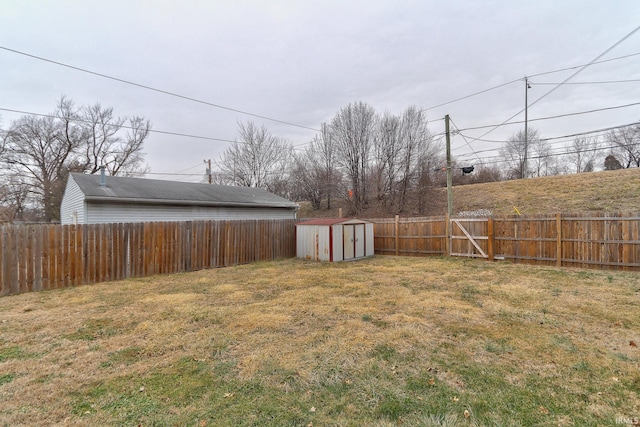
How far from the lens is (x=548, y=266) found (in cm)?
896

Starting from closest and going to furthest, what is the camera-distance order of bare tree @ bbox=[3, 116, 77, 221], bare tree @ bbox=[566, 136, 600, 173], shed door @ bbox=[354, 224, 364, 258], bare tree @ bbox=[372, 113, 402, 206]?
1. shed door @ bbox=[354, 224, 364, 258]
2. bare tree @ bbox=[372, 113, 402, 206]
3. bare tree @ bbox=[3, 116, 77, 221]
4. bare tree @ bbox=[566, 136, 600, 173]

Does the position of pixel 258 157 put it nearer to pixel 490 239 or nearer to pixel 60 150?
pixel 60 150

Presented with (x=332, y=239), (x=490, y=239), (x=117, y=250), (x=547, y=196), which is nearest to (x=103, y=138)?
(x=117, y=250)

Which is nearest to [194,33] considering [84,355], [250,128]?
[84,355]

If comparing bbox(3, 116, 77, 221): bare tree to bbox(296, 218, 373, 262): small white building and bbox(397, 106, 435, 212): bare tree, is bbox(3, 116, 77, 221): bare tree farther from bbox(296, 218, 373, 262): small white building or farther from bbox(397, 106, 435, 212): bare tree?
bbox(397, 106, 435, 212): bare tree

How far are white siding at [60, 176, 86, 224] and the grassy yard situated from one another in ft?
17.9

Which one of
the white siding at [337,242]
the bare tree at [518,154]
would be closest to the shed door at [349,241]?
the white siding at [337,242]

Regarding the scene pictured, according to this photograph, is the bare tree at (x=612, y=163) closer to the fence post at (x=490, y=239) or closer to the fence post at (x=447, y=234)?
the fence post at (x=490, y=239)

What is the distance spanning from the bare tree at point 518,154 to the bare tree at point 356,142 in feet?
41.7

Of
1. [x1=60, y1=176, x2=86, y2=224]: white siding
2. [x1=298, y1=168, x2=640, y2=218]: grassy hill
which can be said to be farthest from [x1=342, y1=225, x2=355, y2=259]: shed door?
[x1=298, y1=168, x2=640, y2=218]: grassy hill

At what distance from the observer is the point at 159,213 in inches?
461

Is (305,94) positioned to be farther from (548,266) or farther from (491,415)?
(491,415)

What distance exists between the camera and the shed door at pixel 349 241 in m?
10.9

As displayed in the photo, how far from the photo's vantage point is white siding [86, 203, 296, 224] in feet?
33.9
